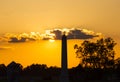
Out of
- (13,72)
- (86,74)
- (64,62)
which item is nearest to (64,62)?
(64,62)

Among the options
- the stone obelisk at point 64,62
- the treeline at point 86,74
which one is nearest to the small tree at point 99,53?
the treeline at point 86,74

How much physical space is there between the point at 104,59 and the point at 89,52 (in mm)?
4578

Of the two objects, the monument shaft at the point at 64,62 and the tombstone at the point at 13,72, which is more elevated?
the monument shaft at the point at 64,62

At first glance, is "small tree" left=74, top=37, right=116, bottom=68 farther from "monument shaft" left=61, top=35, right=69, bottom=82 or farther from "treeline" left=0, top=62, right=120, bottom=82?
"monument shaft" left=61, top=35, right=69, bottom=82

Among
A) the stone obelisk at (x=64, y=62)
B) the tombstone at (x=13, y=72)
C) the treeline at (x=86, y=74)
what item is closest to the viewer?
the tombstone at (x=13, y=72)

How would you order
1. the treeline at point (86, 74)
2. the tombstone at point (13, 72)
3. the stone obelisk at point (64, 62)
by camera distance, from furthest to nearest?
the treeline at point (86, 74)
the stone obelisk at point (64, 62)
the tombstone at point (13, 72)

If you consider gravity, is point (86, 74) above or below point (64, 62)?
above

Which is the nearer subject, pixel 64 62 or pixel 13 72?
pixel 13 72

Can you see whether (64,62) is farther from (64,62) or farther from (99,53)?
(99,53)

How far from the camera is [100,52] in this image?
111 metres

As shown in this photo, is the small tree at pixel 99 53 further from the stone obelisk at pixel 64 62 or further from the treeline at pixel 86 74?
the stone obelisk at pixel 64 62

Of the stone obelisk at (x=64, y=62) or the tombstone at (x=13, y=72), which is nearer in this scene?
the tombstone at (x=13, y=72)

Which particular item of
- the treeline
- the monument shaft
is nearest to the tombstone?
the monument shaft

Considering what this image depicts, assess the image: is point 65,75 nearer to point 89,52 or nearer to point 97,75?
point 97,75
